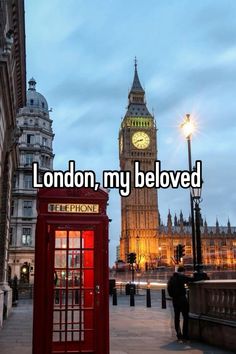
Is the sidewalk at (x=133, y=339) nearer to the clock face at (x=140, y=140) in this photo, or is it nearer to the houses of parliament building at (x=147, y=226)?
the houses of parliament building at (x=147, y=226)

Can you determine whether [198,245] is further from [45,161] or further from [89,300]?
[45,161]

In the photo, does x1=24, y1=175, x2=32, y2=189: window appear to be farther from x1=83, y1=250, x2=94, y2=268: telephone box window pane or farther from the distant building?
the distant building

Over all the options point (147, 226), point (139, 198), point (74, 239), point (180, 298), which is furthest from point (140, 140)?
point (74, 239)

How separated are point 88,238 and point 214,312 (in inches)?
157

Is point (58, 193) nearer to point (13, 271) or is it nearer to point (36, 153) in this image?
point (13, 271)

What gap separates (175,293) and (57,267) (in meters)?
4.05

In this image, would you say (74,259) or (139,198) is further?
(139,198)

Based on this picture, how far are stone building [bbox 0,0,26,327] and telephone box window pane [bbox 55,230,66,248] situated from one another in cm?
419

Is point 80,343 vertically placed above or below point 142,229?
below

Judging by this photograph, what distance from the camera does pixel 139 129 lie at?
431ft

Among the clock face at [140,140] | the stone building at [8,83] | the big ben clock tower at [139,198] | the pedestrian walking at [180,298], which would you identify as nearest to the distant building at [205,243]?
the big ben clock tower at [139,198]

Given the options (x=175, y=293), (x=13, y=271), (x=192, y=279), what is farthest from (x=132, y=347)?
(x=13, y=271)

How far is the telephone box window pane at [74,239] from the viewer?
24.4ft

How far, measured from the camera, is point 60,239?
747 cm
